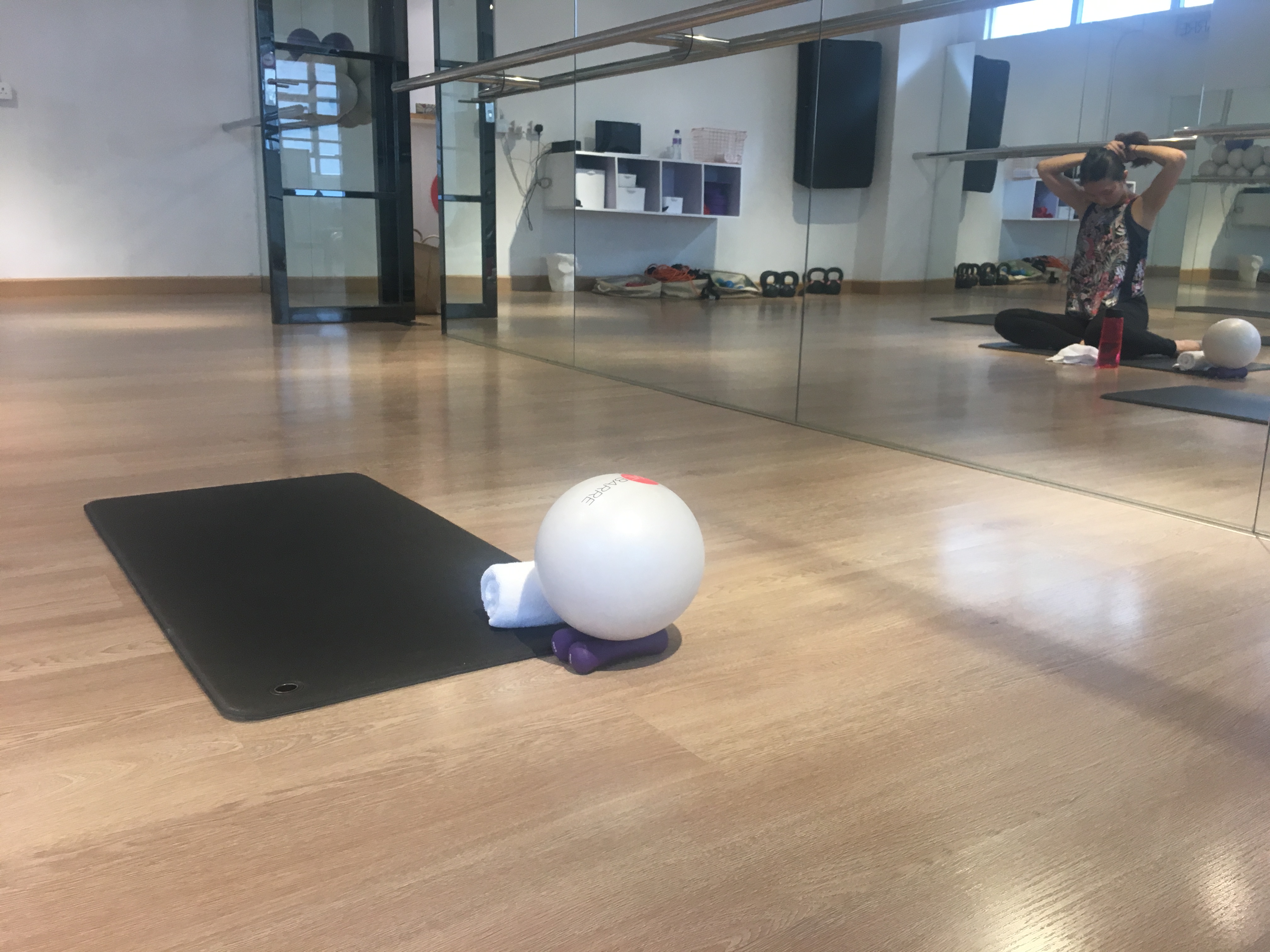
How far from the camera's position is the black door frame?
4.57 m

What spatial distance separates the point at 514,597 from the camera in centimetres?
149

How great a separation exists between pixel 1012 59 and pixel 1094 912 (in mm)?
1994

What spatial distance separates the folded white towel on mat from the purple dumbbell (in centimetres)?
169

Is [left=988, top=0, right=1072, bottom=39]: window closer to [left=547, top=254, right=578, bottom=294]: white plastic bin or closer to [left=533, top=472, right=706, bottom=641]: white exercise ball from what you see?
[left=533, top=472, right=706, bottom=641]: white exercise ball

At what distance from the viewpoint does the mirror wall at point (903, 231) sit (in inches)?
82.3

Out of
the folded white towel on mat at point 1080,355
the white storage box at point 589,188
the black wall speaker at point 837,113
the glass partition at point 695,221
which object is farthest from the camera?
the white storage box at point 589,188

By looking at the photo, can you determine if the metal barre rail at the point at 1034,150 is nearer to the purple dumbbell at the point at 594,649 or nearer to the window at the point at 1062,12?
the window at the point at 1062,12

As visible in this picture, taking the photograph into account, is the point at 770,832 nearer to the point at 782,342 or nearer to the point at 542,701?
the point at 542,701

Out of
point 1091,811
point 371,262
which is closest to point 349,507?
point 1091,811

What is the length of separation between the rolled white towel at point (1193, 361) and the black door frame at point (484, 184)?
10.0ft

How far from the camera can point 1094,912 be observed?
35.9 inches

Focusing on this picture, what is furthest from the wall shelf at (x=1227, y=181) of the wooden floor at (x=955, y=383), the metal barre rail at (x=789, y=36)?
the metal barre rail at (x=789, y=36)

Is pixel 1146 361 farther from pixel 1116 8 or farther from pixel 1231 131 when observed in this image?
pixel 1116 8

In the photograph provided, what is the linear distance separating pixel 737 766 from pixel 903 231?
77.9 inches
